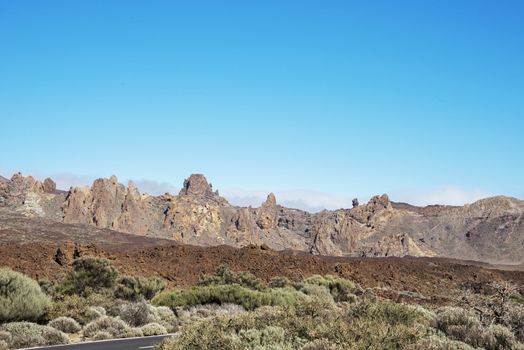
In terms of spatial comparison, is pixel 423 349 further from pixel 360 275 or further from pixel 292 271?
pixel 360 275

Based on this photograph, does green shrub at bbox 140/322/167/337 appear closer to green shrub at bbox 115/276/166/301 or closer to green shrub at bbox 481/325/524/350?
green shrub at bbox 115/276/166/301

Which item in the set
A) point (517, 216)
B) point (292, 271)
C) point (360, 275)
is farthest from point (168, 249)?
point (517, 216)

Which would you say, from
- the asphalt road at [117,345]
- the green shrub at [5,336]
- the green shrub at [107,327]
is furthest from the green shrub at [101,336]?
the green shrub at [5,336]

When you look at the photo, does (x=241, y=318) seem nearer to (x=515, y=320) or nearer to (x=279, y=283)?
(x=515, y=320)

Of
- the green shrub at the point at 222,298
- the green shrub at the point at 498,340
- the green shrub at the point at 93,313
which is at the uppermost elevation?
the green shrub at the point at 498,340

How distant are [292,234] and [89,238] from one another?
9038 centimetres

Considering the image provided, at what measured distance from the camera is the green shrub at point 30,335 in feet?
49.8

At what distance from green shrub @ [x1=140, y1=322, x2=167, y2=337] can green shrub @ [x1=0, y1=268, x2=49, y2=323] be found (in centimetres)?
345

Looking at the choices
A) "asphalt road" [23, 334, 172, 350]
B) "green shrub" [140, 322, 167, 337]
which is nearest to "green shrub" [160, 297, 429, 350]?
"asphalt road" [23, 334, 172, 350]

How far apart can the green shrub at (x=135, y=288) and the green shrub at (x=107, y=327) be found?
380 inches

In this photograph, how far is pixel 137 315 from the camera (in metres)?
20.2

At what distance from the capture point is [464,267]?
2800 inches

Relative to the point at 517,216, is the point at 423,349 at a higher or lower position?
lower

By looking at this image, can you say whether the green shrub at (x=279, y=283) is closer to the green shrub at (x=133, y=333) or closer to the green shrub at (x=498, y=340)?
the green shrub at (x=133, y=333)
